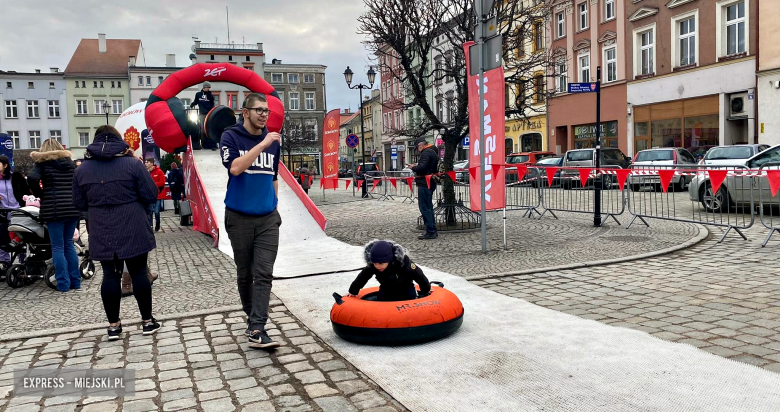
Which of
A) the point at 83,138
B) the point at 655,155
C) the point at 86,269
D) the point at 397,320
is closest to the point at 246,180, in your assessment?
the point at 397,320

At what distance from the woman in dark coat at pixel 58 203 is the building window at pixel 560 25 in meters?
35.0

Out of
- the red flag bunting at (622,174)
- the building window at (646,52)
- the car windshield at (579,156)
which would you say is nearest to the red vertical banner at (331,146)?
the car windshield at (579,156)

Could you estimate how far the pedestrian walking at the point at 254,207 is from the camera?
4586 millimetres

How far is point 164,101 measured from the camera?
1451 centimetres

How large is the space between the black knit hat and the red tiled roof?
75254 mm

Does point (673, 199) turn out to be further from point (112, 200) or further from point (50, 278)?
point (50, 278)

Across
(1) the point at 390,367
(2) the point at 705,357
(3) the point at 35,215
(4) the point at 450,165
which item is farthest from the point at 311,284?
(4) the point at 450,165

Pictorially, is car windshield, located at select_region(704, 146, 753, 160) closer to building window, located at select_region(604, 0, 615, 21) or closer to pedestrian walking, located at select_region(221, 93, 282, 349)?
building window, located at select_region(604, 0, 615, 21)

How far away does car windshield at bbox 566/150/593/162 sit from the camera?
2536 centimetres

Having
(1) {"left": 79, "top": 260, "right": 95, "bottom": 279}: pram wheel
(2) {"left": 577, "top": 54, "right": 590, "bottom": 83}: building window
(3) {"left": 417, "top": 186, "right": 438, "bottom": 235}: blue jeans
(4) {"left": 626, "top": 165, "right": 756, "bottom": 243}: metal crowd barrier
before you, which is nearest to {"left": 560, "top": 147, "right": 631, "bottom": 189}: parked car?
(4) {"left": 626, "top": 165, "right": 756, "bottom": 243}: metal crowd barrier

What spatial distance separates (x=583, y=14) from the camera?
35625mm

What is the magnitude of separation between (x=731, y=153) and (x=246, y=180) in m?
19.0

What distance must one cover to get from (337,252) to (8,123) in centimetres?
7332

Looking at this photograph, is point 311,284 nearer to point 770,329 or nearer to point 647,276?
point 647,276
